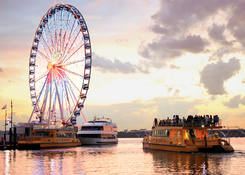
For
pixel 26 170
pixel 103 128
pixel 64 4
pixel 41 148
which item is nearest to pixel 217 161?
pixel 26 170

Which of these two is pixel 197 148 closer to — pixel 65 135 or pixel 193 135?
pixel 193 135

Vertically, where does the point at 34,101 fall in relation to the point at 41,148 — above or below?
above

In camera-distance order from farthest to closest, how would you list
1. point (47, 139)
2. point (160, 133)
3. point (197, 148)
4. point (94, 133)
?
1. point (94, 133)
2. point (47, 139)
3. point (160, 133)
4. point (197, 148)

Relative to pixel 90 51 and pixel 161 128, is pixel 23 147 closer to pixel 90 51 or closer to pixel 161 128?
pixel 90 51

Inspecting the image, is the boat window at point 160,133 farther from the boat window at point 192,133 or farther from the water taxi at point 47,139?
the water taxi at point 47,139

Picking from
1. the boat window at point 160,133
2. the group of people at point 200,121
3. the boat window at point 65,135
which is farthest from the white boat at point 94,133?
the group of people at point 200,121

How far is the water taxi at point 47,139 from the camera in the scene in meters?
71.3

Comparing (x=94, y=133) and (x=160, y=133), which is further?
(x=94, y=133)

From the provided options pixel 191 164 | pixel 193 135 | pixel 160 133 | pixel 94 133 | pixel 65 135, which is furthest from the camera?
pixel 94 133

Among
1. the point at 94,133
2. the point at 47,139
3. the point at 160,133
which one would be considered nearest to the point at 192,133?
the point at 160,133

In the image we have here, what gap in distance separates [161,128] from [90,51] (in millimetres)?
25642

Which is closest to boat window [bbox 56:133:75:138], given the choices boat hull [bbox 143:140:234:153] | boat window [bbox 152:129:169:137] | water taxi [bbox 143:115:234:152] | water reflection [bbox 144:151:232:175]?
boat window [bbox 152:129:169:137]

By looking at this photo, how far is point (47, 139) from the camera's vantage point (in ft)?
239

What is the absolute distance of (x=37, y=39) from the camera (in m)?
81.4
